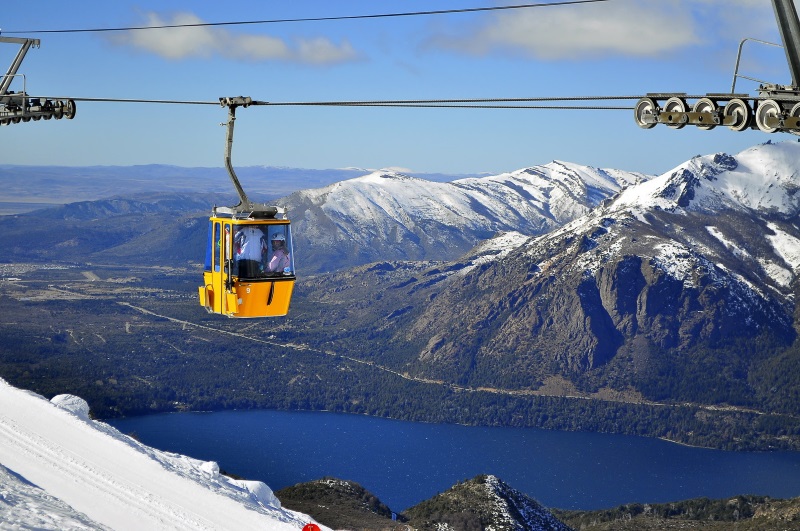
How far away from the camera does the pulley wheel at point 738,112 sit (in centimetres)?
2186

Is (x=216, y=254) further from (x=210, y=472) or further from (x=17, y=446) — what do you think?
(x=210, y=472)

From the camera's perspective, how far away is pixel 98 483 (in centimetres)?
5134

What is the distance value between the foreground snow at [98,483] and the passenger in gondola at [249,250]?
10.3m

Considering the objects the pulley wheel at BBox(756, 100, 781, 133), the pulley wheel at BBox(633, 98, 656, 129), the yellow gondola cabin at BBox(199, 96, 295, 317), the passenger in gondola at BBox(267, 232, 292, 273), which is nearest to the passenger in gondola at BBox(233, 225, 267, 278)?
the yellow gondola cabin at BBox(199, 96, 295, 317)

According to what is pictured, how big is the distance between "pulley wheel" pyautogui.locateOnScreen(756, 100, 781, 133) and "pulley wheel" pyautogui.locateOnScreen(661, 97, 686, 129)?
63.1 inches

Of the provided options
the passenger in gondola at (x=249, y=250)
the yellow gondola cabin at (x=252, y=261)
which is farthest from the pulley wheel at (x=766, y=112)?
the passenger in gondola at (x=249, y=250)

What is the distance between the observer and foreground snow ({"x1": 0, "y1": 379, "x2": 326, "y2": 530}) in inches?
1564

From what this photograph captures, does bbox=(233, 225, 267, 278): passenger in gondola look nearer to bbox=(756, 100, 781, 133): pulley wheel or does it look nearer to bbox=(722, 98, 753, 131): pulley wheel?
bbox=(722, 98, 753, 131): pulley wheel

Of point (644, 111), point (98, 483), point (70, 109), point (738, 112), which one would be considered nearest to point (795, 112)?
point (738, 112)

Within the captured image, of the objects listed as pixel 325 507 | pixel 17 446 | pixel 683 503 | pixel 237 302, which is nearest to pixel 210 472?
pixel 17 446

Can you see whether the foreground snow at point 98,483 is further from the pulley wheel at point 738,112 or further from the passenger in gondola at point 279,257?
the pulley wheel at point 738,112

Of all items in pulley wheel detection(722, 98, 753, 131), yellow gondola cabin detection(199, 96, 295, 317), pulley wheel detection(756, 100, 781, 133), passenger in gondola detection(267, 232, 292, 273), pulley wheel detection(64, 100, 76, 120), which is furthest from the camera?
pulley wheel detection(64, 100, 76, 120)

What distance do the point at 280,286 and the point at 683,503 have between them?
147382 mm

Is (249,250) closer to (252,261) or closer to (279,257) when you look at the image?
(252,261)
